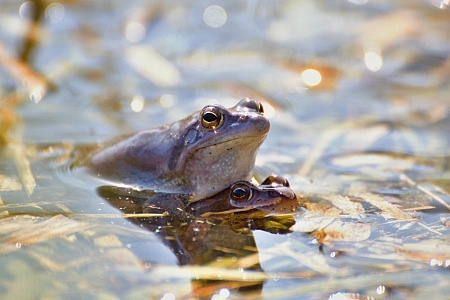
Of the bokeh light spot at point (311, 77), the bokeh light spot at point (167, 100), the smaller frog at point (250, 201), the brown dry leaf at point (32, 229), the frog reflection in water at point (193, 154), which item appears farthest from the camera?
the bokeh light spot at point (311, 77)

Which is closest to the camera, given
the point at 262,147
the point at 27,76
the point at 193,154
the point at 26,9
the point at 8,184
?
the point at 193,154

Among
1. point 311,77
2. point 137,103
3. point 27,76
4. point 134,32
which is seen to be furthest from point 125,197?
point 134,32

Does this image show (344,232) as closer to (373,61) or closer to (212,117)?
(212,117)

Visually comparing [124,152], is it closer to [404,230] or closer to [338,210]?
[338,210]

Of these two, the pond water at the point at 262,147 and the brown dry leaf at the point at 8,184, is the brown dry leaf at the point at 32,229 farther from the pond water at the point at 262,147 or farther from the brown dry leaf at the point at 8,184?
the brown dry leaf at the point at 8,184

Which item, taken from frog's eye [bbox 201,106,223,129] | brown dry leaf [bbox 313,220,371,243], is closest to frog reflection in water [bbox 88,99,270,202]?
frog's eye [bbox 201,106,223,129]

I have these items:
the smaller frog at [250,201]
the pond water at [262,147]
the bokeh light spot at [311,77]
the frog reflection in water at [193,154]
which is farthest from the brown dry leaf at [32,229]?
the bokeh light spot at [311,77]

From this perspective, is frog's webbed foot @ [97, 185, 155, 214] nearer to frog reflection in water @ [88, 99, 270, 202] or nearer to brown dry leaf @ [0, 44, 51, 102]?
frog reflection in water @ [88, 99, 270, 202]

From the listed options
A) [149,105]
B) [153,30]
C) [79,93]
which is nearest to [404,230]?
[149,105]
